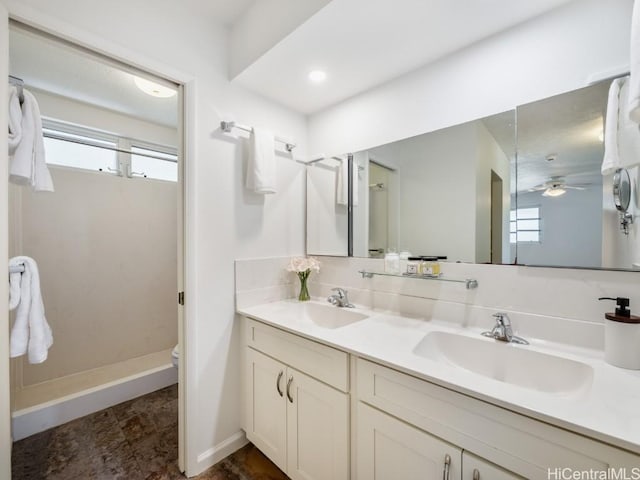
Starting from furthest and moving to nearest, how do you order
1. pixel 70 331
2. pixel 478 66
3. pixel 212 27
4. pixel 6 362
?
1. pixel 70 331
2. pixel 212 27
3. pixel 478 66
4. pixel 6 362

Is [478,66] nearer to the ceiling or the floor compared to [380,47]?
nearer to the floor

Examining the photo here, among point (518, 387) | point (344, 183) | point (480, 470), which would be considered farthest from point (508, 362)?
point (344, 183)

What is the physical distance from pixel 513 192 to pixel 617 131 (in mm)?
357

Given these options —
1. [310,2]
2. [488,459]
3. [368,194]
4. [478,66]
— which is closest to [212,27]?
[310,2]

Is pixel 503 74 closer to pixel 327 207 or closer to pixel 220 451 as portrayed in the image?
pixel 327 207

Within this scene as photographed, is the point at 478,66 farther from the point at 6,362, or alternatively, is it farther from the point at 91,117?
the point at 91,117

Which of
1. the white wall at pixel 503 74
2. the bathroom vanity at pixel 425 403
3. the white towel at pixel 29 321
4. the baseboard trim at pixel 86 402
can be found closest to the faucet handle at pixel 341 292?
the bathroom vanity at pixel 425 403

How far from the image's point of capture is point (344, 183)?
187 centimetres

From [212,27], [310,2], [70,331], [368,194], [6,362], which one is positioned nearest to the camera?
[6,362]

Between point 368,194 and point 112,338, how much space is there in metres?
2.63

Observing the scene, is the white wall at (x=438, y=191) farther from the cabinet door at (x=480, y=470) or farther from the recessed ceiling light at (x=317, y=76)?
the cabinet door at (x=480, y=470)

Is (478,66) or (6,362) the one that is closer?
(6,362)

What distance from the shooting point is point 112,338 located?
253 centimetres

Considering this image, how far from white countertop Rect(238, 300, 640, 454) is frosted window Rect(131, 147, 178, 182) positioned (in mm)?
2183
